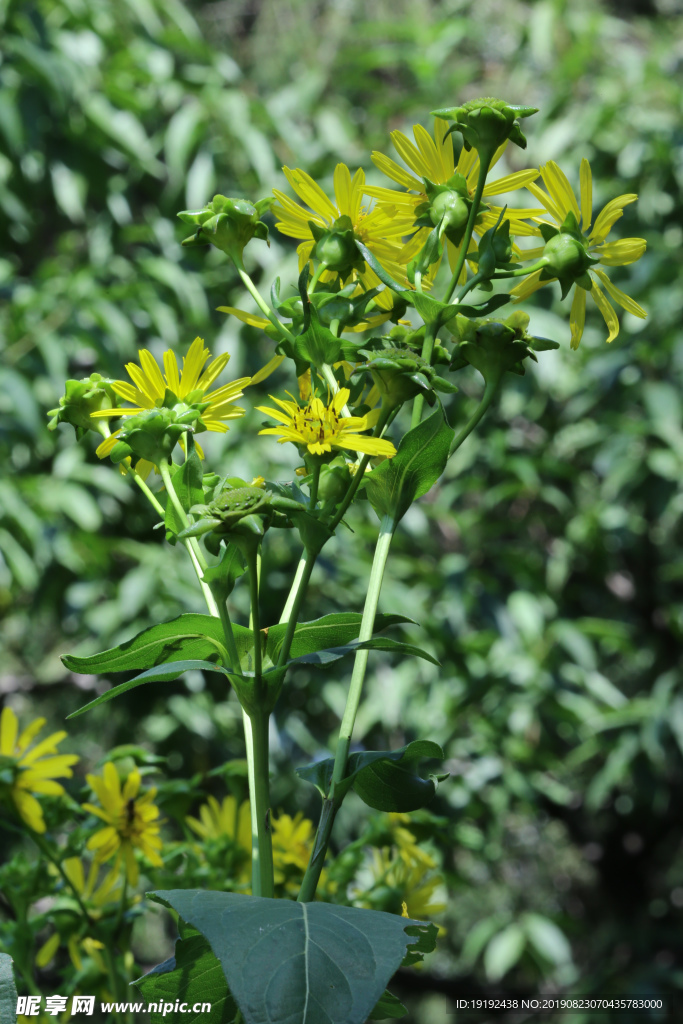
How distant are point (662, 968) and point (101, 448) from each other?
1.23 meters

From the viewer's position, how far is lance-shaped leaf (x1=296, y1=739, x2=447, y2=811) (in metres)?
0.23

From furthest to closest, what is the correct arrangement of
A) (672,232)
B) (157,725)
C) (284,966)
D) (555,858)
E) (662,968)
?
(555,858)
(672,232)
(662,968)
(157,725)
(284,966)

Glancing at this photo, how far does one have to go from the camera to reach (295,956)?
18 centimetres

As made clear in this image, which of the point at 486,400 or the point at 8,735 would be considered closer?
the point at 486,400

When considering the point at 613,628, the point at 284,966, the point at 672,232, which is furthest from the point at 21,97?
the point at 284,966

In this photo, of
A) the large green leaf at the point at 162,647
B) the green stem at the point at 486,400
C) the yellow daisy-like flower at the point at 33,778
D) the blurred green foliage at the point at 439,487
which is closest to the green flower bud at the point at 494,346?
the green stem at the point at 486,400

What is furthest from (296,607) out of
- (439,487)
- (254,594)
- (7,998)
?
(439,487)

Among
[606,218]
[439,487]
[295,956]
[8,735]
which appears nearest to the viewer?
[295,956]

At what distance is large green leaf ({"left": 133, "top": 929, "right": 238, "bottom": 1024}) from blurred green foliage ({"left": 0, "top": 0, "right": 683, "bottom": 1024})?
2.54 ft

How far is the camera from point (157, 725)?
1.06m

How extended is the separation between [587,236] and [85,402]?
0.58ft

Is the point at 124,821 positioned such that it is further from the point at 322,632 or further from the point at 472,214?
the point at 472,214

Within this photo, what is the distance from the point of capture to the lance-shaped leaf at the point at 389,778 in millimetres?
229

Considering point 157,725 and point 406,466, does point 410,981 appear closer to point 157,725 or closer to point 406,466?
point 157,725
